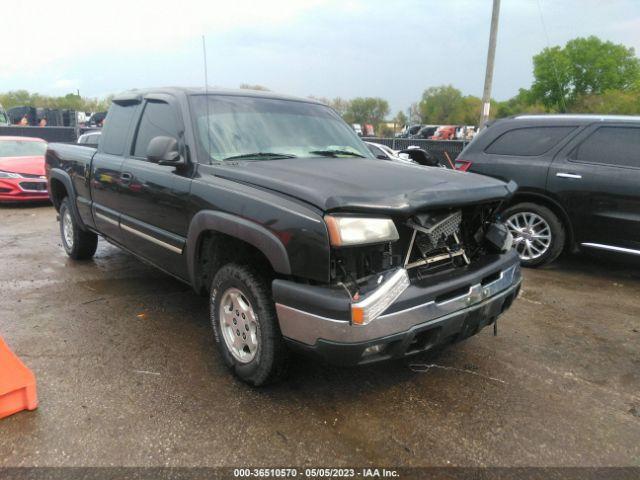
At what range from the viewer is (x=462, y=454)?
248cm

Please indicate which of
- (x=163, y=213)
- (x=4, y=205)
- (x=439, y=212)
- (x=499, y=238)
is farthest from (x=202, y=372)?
(x=4, y=205)

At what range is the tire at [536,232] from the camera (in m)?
5.51

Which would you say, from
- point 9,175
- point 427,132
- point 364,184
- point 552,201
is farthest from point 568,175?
point 427,132

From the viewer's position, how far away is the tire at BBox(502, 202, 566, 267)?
5.51m

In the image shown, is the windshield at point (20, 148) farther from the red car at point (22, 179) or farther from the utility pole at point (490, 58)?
the utility pole at point (490, 58)

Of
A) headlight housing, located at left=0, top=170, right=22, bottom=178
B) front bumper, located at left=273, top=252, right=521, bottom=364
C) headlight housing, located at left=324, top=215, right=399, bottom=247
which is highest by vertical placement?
headlight housing, located at left=324, top=215, right=399, bottom=247

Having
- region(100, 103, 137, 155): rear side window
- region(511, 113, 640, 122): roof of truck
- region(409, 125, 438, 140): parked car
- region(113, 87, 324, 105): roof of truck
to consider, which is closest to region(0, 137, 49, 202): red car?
region(100, 103, 137, 155): rear side window

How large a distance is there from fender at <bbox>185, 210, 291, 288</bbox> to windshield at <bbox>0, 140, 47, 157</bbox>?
9.45 meters

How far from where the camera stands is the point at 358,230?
2434mm

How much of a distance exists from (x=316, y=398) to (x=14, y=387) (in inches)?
66.2

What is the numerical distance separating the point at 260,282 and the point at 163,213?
4.02 feet

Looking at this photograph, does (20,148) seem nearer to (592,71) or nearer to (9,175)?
(9,175)

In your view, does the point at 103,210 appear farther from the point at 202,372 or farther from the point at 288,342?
the point at 288,342

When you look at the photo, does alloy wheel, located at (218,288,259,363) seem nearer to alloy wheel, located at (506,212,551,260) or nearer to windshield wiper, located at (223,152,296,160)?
windshield wiper, located at (223,152,296,160)
